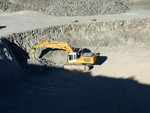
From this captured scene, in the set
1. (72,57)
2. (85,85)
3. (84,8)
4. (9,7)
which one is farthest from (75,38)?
(9,7)

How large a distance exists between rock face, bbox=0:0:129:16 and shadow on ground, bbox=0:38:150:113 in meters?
12.7

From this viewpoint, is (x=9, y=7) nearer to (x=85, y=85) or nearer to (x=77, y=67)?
(x=77, y=67)

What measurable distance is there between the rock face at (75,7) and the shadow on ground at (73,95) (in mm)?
12673

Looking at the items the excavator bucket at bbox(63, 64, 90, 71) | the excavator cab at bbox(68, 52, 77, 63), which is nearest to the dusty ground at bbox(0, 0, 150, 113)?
the excavator bucket at bbox(63, 64, 90, 71)

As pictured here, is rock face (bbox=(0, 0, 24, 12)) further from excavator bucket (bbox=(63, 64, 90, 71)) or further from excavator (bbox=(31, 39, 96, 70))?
excavator bucket (bbox=(63, 64, 90, 71))

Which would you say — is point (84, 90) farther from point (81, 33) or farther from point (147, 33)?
point (147, 33)

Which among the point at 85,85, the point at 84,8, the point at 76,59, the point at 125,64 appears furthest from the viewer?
the point at 84,8

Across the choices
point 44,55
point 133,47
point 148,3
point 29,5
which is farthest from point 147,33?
point 29,5

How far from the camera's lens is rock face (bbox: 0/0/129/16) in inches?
1316

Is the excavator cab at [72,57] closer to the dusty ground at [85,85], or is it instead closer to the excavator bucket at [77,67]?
the excavator bucket at [77,67]

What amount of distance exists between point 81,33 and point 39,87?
10480 mm

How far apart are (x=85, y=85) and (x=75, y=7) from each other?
16144 mm

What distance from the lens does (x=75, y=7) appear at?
34000mm

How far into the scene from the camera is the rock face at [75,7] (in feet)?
110
